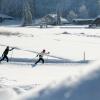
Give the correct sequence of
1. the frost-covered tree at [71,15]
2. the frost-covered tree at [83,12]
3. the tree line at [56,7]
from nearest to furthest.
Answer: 1. the frost-covered tree at [71,15]
2. the frost-covered tree at [83,12]
3. the tree line at [56,7]

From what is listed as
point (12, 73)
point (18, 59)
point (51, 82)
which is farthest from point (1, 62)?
point (51, 82)

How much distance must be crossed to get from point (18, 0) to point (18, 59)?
411ft

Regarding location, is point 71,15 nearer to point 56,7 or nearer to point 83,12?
point 83,12

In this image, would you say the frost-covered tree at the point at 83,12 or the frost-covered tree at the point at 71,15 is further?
the frost-covered tree at the point at 83,12

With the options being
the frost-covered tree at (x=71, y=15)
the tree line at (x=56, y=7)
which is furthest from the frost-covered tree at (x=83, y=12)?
the frost-covered tree at (x=71, y=15)

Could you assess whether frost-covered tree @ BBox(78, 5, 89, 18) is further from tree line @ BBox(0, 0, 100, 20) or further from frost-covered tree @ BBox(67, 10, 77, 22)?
frost-covered tree @ BBox(67, 10, 77, 22)

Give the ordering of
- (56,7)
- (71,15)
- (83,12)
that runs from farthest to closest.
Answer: (56,7) → (83,12) → (71,15)

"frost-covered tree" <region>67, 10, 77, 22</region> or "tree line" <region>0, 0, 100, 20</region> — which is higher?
"tree line" <region>0, 0, 100, 20</region>

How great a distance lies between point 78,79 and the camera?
126cm

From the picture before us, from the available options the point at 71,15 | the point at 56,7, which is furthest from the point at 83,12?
the point at 56,7

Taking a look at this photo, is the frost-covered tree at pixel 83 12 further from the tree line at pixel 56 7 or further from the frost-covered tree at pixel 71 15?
the frost-covered tree at pixel 71 15

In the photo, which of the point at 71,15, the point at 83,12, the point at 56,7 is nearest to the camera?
the point at 71,15

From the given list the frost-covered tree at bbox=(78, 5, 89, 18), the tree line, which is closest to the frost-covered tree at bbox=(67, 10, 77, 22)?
the tree line

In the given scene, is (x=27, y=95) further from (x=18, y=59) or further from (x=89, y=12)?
(x=89, y=12)
